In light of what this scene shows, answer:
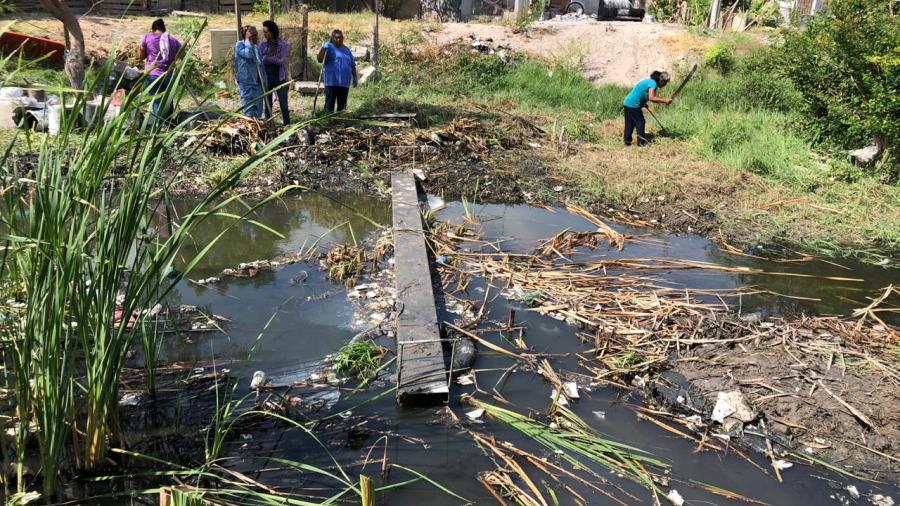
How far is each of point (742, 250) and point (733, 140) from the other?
3201 mm

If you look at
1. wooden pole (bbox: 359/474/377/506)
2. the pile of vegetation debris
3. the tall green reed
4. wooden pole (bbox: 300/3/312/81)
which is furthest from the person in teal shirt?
wooden pole (bbox: 359/474/377/506)

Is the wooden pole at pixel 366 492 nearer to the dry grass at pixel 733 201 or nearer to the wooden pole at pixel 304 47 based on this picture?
the dry grass at pixel 733 201

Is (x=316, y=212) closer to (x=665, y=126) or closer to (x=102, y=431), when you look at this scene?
(x=102, y=431)

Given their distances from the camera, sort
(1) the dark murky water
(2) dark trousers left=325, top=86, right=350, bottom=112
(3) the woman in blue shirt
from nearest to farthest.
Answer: (1) the dark murky water
(3) the woman in blue shirt
(2) dark trousers left=325, top=86, right=350, bottom=112

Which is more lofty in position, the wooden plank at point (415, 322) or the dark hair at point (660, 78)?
the dark hair at point (660, 78)

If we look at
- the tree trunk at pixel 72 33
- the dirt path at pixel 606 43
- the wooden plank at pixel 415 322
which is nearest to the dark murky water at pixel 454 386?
the wooden plank at pixel 415 322

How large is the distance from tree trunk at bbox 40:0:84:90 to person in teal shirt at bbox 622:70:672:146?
271 inches

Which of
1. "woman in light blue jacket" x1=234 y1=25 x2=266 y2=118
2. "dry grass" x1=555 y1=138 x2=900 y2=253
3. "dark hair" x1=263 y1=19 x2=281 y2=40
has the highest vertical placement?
"dark hair" x1=263 y1=19 x2=281 y2=40

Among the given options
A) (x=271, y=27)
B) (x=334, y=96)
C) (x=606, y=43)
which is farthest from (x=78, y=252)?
(x=606, y=43)

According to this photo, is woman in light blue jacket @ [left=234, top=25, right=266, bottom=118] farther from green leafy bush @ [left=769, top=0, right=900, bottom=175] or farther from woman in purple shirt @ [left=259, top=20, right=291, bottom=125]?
green leafy bush @ [left=769, top=0, right=900, bottom=175]

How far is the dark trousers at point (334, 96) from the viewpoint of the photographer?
30.1ft

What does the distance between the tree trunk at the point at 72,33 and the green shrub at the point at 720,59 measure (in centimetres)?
1165

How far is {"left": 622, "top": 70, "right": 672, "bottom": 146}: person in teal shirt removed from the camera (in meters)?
9.07

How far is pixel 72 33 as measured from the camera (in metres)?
7.89
